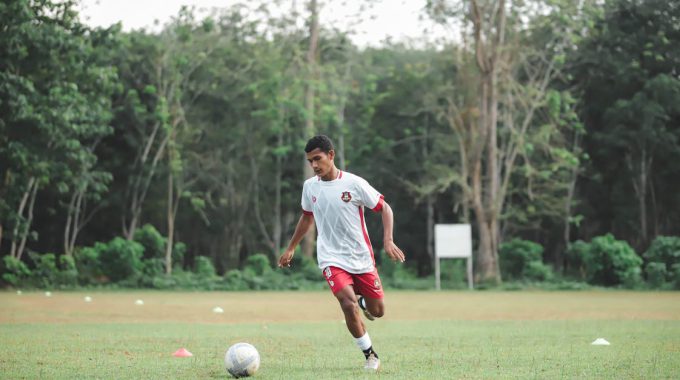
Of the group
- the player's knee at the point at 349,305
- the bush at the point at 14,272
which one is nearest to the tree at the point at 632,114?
the bush at the point at 14,272

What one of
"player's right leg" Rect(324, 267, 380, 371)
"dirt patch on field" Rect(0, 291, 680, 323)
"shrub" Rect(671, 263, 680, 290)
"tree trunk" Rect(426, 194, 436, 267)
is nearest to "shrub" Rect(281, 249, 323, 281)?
"dirt patch on field" Rect(0, 291, 680, 323)

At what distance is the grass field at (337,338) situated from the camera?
363 inches

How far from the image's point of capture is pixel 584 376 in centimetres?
859

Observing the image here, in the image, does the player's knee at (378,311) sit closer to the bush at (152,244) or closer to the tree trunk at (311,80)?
the bush at (152,244)

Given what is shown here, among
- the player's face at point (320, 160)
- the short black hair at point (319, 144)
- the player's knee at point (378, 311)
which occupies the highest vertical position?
the short black hair at point (319, 144)

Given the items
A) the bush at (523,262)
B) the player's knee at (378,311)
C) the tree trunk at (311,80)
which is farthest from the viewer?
the tree trunk at (311,80)

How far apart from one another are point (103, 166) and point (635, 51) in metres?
27.1

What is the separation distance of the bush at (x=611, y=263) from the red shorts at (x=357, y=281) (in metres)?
26.2

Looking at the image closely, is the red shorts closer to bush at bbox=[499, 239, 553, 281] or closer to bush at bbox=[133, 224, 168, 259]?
bush at bbox=[499, 239, 553, 281]

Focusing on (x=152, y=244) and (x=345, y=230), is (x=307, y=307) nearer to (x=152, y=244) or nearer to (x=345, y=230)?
(x=152, y=244)

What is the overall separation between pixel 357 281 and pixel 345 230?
0.56m

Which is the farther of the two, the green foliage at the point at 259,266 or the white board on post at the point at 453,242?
the green foliage at the point at 259,266

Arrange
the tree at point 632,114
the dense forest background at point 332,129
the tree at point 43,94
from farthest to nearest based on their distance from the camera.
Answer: the tree at point 632,114, the dense forest background at point 332,129, the tree at point 43,94

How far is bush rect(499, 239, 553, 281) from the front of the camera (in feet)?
122
